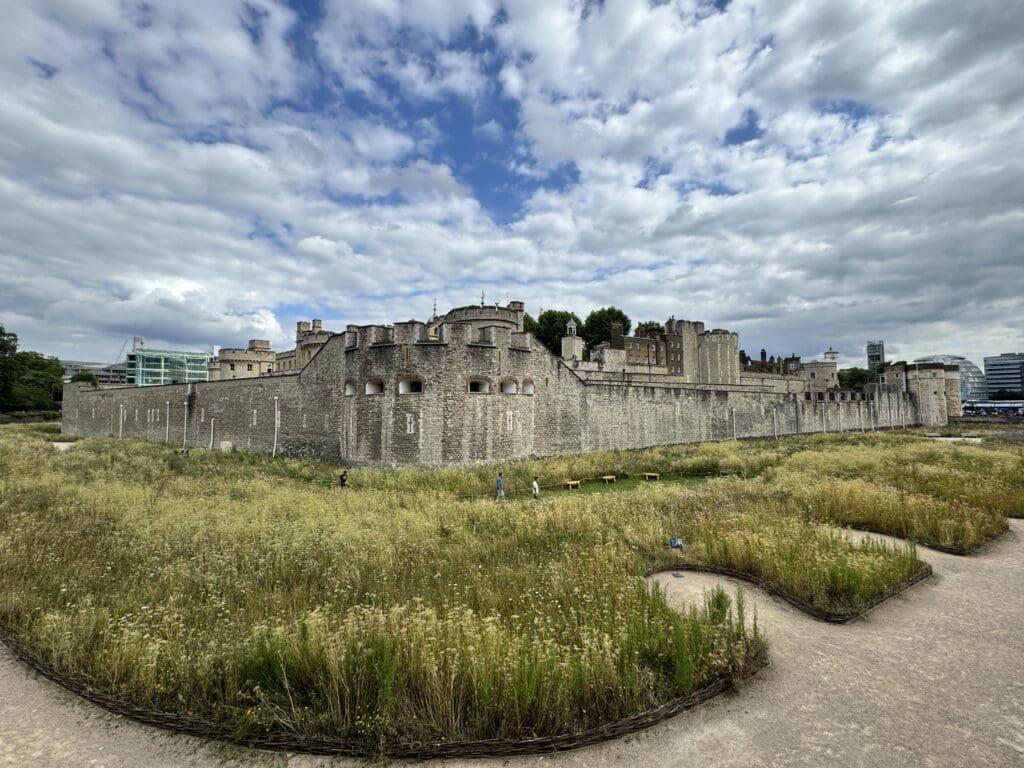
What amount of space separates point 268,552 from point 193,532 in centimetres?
244

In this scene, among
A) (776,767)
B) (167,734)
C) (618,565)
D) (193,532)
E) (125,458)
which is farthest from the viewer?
(125,458)

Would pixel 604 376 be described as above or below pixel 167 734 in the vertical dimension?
above

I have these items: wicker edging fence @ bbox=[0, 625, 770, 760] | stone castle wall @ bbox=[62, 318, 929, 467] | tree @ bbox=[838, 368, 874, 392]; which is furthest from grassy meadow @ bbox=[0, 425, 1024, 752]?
tree @ bbox=[838, 368, 874, 392]

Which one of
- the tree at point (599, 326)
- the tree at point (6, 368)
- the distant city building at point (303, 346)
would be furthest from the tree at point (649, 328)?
the tree at point (6, 368)

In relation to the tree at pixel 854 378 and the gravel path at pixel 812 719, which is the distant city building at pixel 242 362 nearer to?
the gravel path at pixel 812 719

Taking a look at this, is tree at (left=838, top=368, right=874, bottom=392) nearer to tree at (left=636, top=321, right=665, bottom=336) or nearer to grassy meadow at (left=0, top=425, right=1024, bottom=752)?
tree at (left=636, top=321, right=665, bottom=336)

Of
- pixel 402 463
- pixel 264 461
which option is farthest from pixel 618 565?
pixel 264 461

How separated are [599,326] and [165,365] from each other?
91.0 m

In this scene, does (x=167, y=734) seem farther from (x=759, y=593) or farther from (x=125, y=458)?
(x=125, y=458)

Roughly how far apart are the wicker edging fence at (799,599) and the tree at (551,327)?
157 ft

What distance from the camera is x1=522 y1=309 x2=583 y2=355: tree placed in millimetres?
56000

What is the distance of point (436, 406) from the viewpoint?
2028 centimetres

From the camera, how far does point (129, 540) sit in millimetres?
8938

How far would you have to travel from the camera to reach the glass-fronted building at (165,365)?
97250 mm
